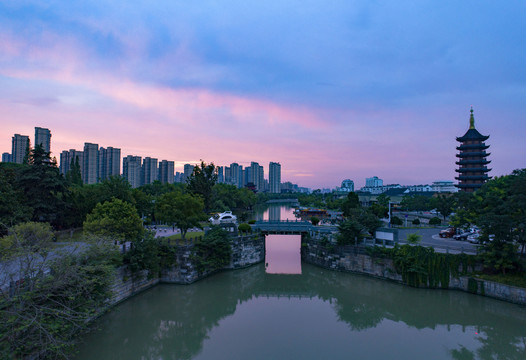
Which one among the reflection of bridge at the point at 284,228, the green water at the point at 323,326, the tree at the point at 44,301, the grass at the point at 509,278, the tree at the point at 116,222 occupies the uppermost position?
the tree at the point at 116,222

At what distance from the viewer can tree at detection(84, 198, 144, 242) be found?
21.7m

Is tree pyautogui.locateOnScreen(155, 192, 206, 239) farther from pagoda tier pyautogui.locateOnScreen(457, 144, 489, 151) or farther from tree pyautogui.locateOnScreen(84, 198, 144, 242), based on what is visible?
pagoda tier pyautogui.locateOnScreen(457, 144, 489, 151)

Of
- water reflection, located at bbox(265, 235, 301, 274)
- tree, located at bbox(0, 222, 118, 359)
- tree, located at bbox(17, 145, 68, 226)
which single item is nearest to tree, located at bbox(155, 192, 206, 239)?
tree, located at bbox(17, 145, 68, 226)

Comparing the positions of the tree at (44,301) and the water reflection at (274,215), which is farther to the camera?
the water reflection at (274,215)

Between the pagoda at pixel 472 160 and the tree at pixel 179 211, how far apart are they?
4786 cm

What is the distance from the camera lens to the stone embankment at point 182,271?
20275 millimetres

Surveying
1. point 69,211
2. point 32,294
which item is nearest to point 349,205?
point 69,211

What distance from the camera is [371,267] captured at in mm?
26547

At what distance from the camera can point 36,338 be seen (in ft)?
36.8

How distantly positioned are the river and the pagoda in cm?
3822

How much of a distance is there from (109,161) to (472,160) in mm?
116357

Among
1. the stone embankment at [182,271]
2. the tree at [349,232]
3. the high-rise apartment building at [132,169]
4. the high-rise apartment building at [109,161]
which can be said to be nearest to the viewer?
the stone embankment at [182,271]

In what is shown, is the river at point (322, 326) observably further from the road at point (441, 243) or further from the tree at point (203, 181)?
the tree at point (203, 181)

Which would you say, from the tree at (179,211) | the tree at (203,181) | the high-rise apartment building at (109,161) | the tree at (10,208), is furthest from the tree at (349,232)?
the high-rise apartment building at (109,161)
